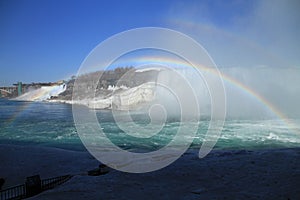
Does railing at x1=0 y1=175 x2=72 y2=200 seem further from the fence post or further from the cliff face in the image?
the cliff face

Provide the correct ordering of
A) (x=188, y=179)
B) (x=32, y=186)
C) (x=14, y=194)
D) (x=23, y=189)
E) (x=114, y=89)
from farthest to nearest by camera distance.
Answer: (x=114, y=89) < (x=188, y=179) < (x=14, y=194) < (x=23, y=189) < (x=32, y=186)

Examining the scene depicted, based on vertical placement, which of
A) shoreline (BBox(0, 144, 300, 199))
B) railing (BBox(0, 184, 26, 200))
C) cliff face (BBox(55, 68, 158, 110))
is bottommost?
railing (BBox(0, 184, 26, 200))

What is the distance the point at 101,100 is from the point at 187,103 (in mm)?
22920

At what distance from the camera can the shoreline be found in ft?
24.3

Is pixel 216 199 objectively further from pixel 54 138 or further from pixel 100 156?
pixel 54 138

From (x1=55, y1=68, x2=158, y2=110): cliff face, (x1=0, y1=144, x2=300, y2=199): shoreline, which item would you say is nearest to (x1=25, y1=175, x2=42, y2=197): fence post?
(x1=0, y1=144, x2=300, y2=199): shoreline

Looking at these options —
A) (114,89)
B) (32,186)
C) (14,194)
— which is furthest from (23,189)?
(114,89)

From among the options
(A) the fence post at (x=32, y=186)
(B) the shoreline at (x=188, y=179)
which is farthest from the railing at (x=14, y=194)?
(B) the shoreline at (x=188, y=179)

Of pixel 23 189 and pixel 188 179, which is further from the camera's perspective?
pixel 188 179

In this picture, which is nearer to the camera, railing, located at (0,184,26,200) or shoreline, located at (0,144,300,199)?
shoreline, located at (0,144,300,199)

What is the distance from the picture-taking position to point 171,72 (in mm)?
59438

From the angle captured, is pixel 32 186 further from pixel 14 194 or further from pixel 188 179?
pixel 188 179

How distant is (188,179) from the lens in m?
9.05

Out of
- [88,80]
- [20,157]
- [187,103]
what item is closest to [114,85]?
[88,80]
